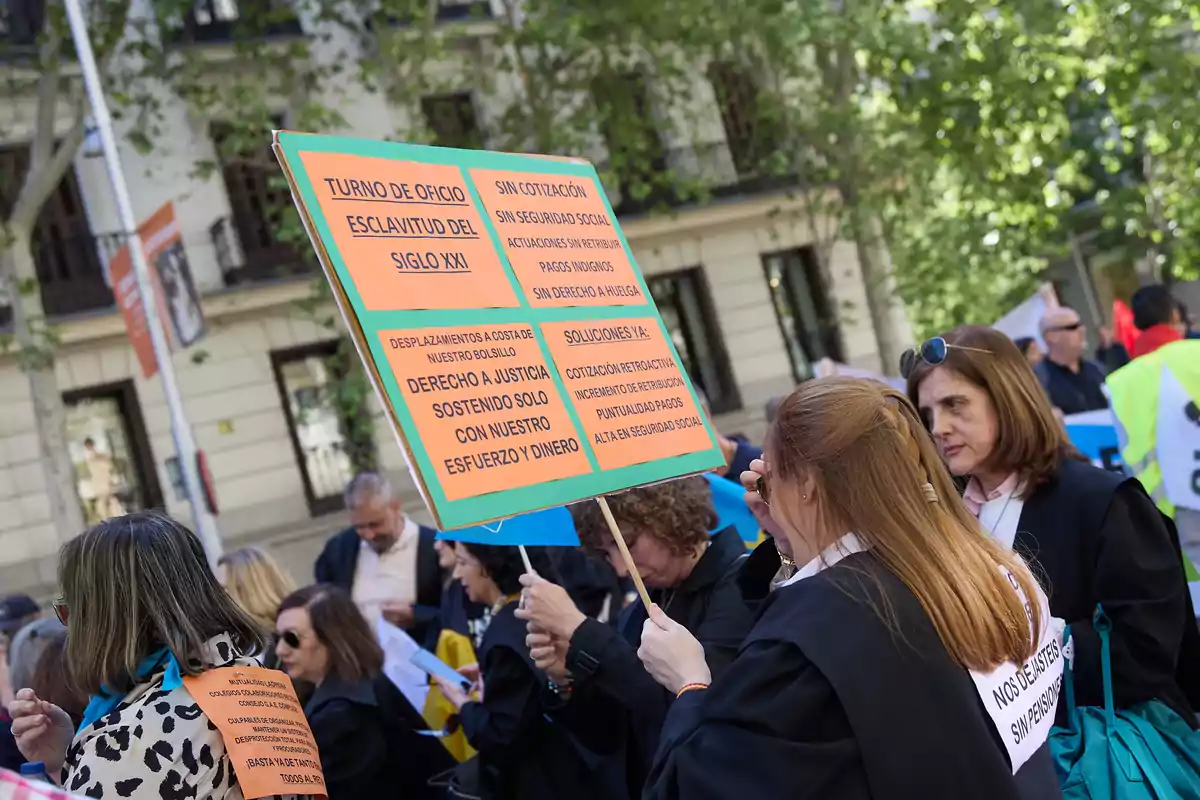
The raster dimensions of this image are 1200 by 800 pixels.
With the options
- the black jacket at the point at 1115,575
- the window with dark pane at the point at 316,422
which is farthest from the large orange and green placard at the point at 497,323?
the window with dark pane at the point at 316,422

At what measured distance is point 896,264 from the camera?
21062 mm

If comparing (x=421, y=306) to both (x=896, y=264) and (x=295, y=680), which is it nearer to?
(x=295, y=680)

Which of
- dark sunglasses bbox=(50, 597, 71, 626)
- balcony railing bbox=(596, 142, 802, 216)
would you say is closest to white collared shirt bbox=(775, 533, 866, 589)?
dark sunglasses bbox=(50, 597, 71, 626)

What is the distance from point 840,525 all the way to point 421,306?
3.27 feet

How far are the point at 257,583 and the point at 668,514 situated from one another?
229 cm

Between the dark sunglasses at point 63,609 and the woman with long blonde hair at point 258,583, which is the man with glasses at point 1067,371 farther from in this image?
the dark sunglasses at point 63,609

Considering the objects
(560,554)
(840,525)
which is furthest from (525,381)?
(560,554)

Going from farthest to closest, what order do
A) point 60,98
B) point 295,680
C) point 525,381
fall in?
point 60,98
point 295,680
point 525,381

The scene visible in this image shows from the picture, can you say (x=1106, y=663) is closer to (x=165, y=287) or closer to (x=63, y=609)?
(x=63, y=609)

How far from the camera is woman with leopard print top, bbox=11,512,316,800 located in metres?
2.76

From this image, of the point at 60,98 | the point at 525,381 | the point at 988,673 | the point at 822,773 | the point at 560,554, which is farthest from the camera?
the point at 60,98

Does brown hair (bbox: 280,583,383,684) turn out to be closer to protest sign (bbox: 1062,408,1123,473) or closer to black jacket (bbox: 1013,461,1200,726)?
black jacket (bbox: 1013,461,1200,726)

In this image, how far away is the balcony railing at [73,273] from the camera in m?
18.5

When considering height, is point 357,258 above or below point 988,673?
above
